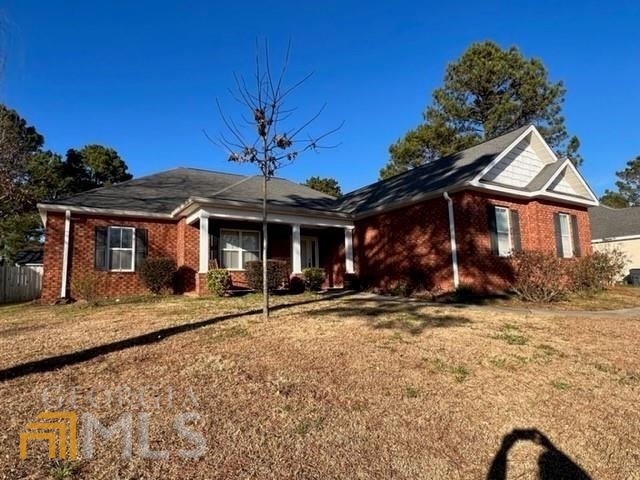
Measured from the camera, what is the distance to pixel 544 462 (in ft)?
10.7

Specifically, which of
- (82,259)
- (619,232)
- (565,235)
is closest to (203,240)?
(82,259)

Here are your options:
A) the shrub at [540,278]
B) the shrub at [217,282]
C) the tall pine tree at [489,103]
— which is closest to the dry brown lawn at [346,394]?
the shrub at [540,278]

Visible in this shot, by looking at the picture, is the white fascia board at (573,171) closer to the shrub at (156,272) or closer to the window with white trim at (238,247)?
the window with white trim at (238,247)

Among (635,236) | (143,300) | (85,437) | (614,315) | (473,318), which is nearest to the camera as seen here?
(85,437)

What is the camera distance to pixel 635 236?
22500 mm

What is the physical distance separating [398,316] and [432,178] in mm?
8243

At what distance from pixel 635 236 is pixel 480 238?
16.4 meters

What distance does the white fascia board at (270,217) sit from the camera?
12.6 meters

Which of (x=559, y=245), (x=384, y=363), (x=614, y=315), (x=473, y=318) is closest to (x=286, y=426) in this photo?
(x=384, y=363)

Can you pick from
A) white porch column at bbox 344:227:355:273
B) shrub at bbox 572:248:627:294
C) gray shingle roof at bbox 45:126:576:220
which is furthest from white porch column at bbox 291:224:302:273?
shrub at bbox 572:248:627:294

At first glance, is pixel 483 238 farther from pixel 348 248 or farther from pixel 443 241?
pixel 348 248

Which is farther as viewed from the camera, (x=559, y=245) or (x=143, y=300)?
(x=559, y=245)

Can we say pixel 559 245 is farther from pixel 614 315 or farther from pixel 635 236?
pixel 635 236

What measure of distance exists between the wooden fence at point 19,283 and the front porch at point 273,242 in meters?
9.41
